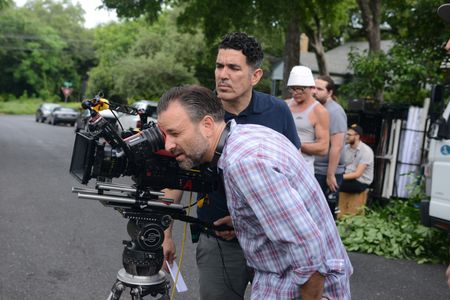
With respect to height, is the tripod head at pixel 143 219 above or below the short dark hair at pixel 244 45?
below

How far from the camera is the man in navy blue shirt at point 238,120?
2.75 m

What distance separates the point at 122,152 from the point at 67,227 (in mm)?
4862

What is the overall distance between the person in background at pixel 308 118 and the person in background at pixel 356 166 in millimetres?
2629

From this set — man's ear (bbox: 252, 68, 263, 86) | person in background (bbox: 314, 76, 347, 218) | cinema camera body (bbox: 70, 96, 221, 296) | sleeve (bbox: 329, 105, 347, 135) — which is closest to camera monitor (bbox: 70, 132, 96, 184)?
cinema camera body (bbox: 70, 96, 221, 296)

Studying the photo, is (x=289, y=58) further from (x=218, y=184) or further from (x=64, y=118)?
(x=64, y=118)

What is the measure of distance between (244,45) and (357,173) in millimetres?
5025

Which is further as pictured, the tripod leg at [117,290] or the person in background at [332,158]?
the person in background at [332,158]

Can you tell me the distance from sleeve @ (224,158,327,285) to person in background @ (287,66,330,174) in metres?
3.11

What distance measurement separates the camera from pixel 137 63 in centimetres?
3206

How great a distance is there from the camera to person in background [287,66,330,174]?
488 cm

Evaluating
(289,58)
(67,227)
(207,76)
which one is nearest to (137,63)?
(207,76)

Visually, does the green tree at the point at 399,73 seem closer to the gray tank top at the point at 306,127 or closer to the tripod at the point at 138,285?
the gray tank top at the point at 306,127

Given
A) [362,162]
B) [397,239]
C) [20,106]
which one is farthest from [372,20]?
[20,106]

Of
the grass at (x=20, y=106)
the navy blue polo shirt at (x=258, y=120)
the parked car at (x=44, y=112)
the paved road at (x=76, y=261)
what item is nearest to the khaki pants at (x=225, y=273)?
the navy blue polo shirt at (x=258, y=120)
